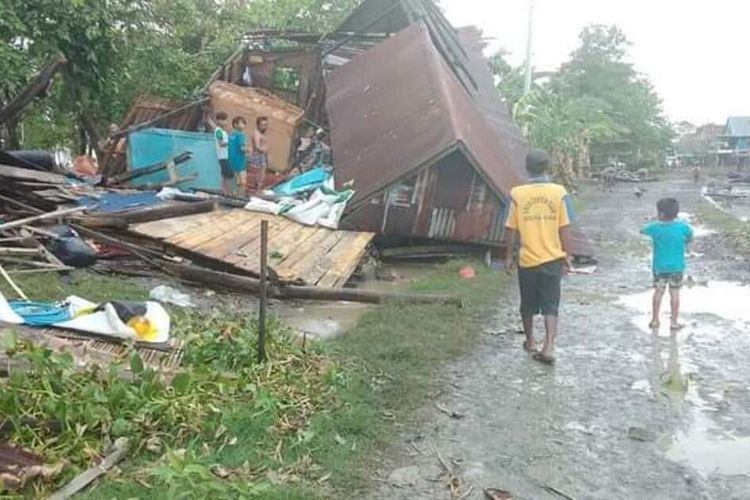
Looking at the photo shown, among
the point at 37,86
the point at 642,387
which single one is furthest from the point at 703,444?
the point at 37,86

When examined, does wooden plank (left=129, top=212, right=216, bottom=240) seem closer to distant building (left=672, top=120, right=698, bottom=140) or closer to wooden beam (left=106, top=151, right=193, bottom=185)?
wooden beam (left=106, top=151, right=193, bottom=185)

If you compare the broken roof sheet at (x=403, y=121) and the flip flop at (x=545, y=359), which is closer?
the flip flop at (x=545, y=359)

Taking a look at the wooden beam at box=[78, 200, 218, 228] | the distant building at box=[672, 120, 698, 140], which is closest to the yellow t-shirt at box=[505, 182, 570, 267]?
the wooden beam at box=[78, 200, 218, 228]

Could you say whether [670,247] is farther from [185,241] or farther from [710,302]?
[185,241]

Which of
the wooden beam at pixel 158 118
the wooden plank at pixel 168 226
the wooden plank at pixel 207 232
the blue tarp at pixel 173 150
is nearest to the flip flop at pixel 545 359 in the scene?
the wooden plank at pixel 207 232

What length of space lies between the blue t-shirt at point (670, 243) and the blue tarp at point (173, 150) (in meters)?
7.93

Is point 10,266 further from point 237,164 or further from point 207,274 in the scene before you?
point 237,164

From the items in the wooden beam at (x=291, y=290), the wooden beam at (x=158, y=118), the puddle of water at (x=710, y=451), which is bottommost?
the puddle of water at (x=710, y=451)

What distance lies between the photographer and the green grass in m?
3.50

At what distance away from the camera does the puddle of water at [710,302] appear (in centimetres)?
812

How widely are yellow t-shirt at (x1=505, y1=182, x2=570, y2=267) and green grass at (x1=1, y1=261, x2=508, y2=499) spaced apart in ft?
3.21

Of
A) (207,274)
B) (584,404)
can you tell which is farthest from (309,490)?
(207,274)

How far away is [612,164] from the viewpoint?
164 ft

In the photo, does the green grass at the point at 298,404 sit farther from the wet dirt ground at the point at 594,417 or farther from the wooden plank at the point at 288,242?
the wooden plank at the point at 288,242
